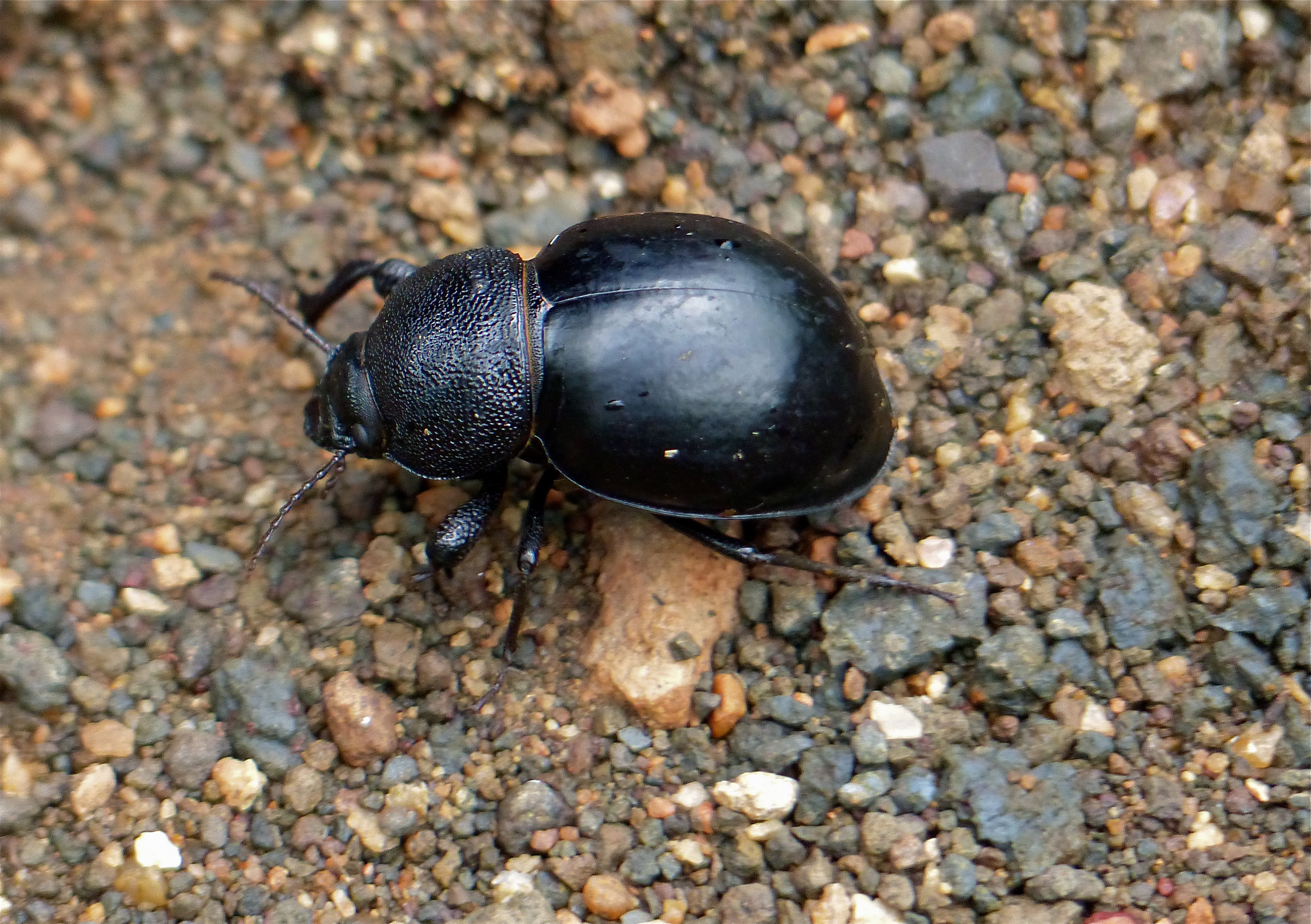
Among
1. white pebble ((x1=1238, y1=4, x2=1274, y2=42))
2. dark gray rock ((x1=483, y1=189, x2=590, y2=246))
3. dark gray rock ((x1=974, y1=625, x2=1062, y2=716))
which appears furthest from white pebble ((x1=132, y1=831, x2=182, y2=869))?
white pebble ((x1=1238, y1=4, x2=1274, y2=42))

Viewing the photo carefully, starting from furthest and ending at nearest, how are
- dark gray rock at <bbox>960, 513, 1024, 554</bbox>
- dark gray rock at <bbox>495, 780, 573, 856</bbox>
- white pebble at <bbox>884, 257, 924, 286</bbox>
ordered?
white pebble at <bbox>884, 257, 924, 286</bbox>
dark gray rock at <bbox>960, 513, 1024, 554</bbox>
dark gray rock at <bbox>495, 780, 573, 856</bbox>

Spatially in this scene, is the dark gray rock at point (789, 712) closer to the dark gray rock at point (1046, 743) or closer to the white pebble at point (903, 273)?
the dark gray rock at point (1046, 743)

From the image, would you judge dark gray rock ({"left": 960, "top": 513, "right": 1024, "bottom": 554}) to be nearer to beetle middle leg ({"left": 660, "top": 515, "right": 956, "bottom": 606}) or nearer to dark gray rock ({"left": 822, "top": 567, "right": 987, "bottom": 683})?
dark gray rock ({"left": 822, "top": 567, "right": 987, "bottom": 683})

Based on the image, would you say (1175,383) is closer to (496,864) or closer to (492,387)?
(492,387)

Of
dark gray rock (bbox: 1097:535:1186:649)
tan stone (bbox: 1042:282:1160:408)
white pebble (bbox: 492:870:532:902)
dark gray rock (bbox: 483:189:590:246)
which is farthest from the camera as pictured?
dark gray rock (bbox: 483:189:590:246)

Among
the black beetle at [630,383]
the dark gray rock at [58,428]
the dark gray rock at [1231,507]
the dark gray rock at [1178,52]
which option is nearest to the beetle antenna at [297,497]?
the black beetle at [630,383]

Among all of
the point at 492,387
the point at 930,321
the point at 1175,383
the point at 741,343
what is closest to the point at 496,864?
the point at 492,387
